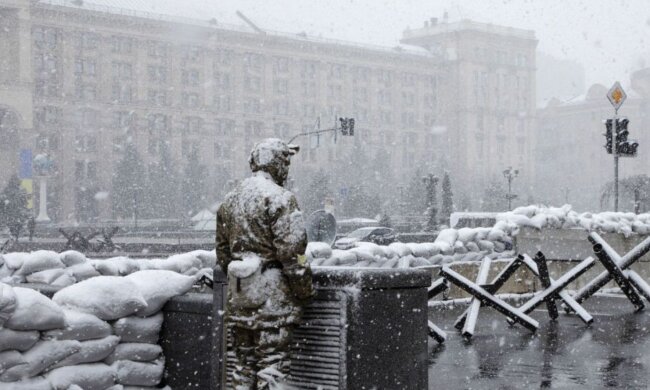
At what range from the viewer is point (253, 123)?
98.9m

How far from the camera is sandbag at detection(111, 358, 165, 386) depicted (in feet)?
19.6

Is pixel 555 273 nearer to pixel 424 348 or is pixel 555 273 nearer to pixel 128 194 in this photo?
pixel 424 348

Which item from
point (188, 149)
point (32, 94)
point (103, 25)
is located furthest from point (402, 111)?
point (32, 94)

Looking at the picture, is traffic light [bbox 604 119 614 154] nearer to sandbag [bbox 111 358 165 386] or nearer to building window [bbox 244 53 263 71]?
sandbag [bbox 111 358 165 386]

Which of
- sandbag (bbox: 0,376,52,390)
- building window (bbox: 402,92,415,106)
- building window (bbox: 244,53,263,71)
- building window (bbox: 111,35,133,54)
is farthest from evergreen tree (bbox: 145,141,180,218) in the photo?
sandbag (bbox: 0,376,52,390)

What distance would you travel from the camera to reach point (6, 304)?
5395 millimetres

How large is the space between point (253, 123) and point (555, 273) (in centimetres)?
8631

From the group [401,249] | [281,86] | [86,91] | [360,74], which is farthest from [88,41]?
[401,249]

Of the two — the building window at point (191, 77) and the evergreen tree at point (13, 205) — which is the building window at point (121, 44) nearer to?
the building window at point (191, 77)

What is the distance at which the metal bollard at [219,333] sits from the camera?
17.9 feet

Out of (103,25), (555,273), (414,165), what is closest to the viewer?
(555,273)

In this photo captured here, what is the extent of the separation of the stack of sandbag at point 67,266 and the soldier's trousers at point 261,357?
14.1 feet

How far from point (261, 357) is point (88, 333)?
4.33 ft

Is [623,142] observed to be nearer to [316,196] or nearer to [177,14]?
[316,196]
